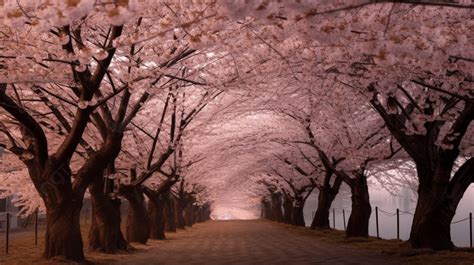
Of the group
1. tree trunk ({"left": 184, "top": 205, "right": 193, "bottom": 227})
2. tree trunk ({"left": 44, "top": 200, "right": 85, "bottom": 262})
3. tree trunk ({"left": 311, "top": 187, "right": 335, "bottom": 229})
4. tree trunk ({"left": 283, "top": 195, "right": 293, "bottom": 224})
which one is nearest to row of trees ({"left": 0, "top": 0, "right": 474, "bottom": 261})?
tree trunk ({"left": 44, "top": 200, "right": 85, "bottom": 262})

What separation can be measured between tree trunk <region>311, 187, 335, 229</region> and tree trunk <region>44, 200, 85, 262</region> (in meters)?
19.0

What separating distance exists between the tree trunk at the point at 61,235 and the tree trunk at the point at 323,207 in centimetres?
1901

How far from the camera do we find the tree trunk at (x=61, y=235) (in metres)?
13.1

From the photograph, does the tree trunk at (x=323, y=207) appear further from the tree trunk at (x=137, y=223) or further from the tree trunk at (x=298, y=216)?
the tree trunk at (x=137, y=223)

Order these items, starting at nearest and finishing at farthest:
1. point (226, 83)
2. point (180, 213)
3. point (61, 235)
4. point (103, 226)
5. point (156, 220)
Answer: point (61, 235) → point (226, 83) → point (103, 226) → point (156, 220) → point (180, 213)

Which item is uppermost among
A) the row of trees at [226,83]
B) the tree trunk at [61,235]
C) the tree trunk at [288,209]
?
the row of trees at [226,83]

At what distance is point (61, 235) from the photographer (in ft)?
42.9

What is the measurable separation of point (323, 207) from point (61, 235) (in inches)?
811

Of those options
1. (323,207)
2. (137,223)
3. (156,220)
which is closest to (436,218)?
(137,223)

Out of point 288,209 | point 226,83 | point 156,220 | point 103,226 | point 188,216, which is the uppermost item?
point 226,83

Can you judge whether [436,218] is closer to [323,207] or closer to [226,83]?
[226,83]

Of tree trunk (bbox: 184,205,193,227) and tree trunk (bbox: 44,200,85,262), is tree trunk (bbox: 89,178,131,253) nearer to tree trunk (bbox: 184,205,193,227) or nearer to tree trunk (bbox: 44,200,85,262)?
tree trunk (bbox: 44,200,85,262)

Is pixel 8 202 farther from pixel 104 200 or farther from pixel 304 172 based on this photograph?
pixel 104 200

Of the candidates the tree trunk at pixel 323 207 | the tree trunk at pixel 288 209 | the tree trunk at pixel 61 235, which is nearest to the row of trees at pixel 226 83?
the tree trunk at pixel 61 235
